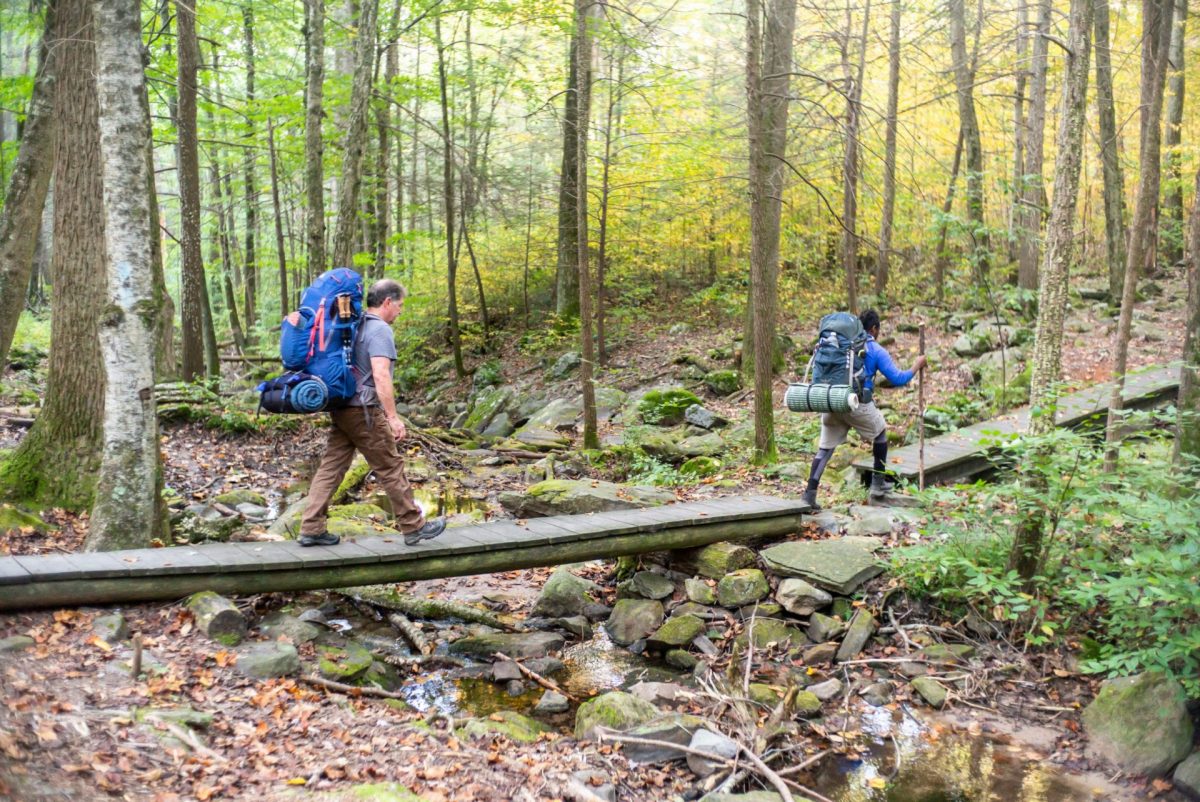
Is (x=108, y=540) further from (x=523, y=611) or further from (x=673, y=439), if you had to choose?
(x=673, y=439)

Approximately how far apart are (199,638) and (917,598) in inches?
220

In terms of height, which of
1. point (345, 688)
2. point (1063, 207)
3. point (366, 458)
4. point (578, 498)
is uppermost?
point (1063, 207)

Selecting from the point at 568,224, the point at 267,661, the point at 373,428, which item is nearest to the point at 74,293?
the point at 373,428

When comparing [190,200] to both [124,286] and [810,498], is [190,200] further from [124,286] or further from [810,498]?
[810,498]

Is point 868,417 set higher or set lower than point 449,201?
lower

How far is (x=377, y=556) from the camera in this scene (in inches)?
244

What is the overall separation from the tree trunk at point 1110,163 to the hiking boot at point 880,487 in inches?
410

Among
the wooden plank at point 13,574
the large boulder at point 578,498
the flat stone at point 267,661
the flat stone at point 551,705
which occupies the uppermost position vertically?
the wooden plank at point 13,574

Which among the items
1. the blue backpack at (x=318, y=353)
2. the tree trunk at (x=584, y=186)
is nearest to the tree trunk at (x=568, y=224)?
the tree trunk at (x=584, y=186)

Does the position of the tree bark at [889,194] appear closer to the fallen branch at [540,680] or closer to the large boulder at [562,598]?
the large boulder at [562,598]

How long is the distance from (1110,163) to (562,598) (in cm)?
1453

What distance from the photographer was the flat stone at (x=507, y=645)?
670 centimetres

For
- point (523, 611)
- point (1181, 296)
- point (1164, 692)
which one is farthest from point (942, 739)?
point (1181, 296)

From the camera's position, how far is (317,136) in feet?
41.6
